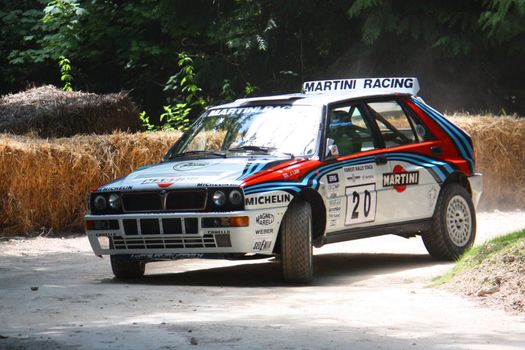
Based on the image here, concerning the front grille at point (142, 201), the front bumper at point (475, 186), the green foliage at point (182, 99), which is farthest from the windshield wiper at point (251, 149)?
the green foliage at point (182, 99)

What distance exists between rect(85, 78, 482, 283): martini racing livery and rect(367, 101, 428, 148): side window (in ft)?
0.05

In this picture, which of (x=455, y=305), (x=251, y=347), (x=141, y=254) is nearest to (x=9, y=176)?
(x=141, y=254)

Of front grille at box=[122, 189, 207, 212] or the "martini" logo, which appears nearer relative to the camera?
front grille at box=[122, 189, 207, 212]

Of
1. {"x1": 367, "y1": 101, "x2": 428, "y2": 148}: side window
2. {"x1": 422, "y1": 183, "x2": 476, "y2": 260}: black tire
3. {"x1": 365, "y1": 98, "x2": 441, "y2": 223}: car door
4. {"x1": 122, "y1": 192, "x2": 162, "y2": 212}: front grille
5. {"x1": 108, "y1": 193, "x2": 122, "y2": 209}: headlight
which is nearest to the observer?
{"x1": 122, "y1": 192, "x2": 162, "y2": 212}: front grille

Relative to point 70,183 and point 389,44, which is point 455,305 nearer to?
point 70,183

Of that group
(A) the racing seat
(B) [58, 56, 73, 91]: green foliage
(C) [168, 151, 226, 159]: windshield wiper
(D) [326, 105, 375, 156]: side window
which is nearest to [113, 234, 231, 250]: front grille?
(C) [168, 151, 226, 159]: windshield wiper

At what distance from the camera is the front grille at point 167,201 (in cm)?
1092

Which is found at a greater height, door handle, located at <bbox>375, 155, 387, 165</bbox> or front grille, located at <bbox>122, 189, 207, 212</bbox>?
door handle, located at <bbox>375, 155, 387, 165</bbox>

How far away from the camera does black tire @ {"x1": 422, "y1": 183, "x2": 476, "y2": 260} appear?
1283cm

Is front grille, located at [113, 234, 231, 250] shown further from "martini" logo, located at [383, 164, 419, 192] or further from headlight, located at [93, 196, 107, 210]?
"martini" logo, located at [383, 164, 419, 192]

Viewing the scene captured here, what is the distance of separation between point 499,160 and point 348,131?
287 inches

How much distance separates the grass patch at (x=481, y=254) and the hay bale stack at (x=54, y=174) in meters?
6.36

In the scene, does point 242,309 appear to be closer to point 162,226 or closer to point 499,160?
point 162,226

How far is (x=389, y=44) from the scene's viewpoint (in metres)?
22.4
